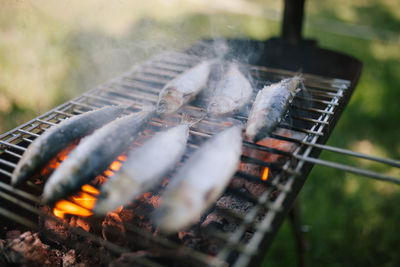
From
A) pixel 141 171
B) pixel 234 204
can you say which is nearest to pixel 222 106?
pixel 234 204

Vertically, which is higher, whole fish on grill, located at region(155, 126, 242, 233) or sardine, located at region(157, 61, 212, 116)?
sardine, located at region(157, 61, 212, 116)

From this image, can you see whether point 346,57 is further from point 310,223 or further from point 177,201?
point 177,201

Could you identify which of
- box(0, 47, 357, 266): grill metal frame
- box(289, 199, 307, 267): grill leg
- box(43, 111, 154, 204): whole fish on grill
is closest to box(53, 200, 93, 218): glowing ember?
box(0, 47, 357, 266): grill metal frame

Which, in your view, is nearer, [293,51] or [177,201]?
[177,201]

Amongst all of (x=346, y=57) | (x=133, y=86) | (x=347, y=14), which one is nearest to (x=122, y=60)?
(x=133, y=86)

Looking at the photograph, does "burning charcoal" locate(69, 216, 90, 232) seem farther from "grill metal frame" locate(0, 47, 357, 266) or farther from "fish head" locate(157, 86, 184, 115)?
"fish head" locate(157, 86, 184, 115)

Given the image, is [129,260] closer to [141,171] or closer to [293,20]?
[141,171]
